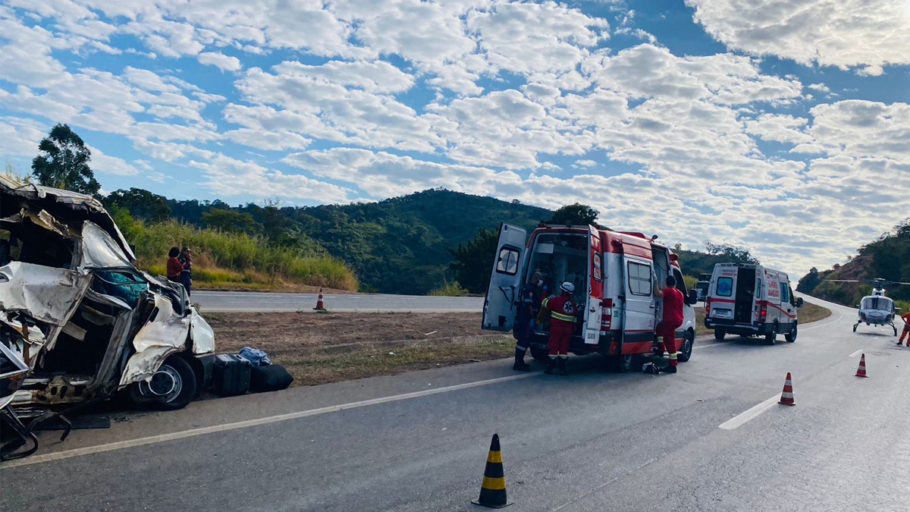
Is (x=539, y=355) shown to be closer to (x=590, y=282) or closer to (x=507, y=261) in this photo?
(x=507, y=261)

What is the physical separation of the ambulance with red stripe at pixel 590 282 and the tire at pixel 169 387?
243 inches

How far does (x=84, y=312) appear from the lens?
729 centimetres

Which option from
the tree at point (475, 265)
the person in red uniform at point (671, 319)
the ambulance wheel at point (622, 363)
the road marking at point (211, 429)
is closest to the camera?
the road marking at point (211, 429)

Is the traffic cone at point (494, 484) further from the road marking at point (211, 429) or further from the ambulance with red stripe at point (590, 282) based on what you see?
the ambulance with red stripe at point (590, 282)

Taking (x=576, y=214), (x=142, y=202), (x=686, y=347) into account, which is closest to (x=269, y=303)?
(x=686, y=347)

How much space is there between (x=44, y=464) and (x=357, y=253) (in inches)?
2672

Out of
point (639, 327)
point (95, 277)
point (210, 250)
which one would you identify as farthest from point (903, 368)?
point (210, 250)

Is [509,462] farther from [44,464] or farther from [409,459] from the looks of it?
[44,464]

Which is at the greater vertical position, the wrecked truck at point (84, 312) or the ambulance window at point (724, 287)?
the ambulance window at point (724, 287)

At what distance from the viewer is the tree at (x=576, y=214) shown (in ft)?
175

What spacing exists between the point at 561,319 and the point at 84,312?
7471 mm

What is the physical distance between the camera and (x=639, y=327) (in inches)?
537

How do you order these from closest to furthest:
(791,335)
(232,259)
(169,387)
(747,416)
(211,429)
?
(211,429) → (169,387) → (747,416) → (791,335) → (232,259)

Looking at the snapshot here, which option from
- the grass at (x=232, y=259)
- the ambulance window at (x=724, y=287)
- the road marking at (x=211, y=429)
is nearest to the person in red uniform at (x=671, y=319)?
the road marking at (x=211, y=429)
